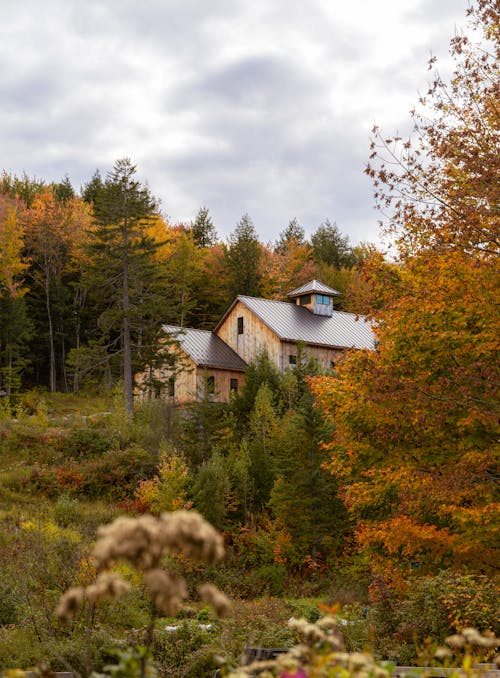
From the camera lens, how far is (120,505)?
88.1ft

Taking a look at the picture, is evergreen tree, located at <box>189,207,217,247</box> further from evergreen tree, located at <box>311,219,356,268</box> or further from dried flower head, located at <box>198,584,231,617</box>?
dried flower head, located at <box>198,584,231,617</box>

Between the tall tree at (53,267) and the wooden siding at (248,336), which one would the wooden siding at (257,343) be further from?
the tall tree at (53,267)

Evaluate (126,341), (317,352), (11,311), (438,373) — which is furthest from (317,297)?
(438,373)

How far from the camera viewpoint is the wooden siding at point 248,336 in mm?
42062

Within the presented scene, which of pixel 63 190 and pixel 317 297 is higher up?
pixel 63 190

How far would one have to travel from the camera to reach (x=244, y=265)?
59500 mm

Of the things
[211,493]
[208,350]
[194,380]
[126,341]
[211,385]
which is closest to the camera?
[211,493]

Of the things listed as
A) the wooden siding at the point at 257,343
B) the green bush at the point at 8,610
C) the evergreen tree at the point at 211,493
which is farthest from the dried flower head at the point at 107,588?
the wooden siding at the point at 257,343

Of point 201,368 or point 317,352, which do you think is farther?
point 317,352

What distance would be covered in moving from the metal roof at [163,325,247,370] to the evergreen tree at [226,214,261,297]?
13896 millimetres

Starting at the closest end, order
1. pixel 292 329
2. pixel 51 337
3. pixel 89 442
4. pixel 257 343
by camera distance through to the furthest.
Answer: pixel 89 442, pixel 292 329, pixel 257 343, pixel 51 337

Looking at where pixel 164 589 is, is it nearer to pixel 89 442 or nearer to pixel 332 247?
pixel 89 442

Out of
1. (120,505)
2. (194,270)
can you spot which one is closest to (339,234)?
(194,270)

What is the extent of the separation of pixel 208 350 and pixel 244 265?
17662 mm
